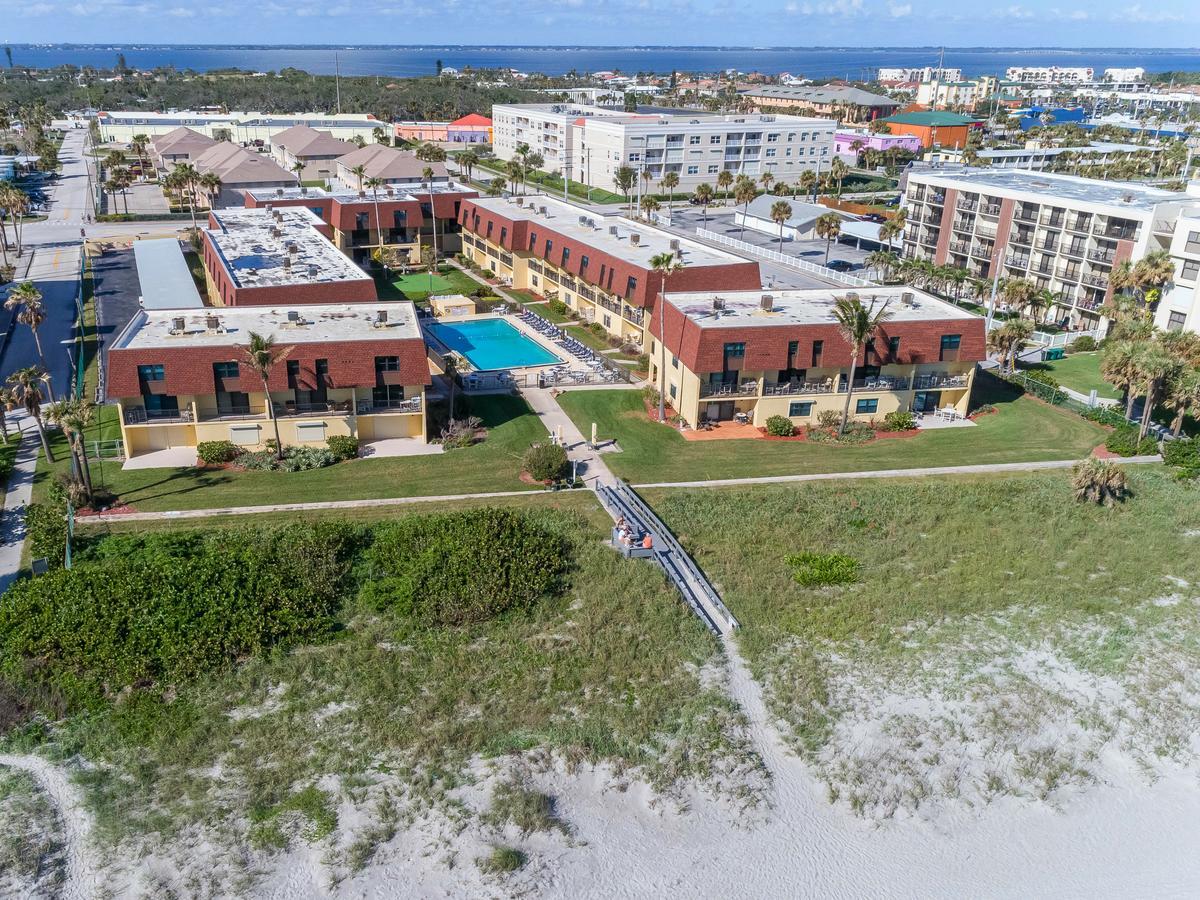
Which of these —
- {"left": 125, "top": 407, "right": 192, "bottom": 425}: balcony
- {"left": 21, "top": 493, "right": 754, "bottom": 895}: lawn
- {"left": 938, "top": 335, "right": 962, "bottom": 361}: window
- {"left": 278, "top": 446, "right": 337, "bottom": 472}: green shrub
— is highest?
{"left": 938, "top": 335, "right": 962, "bottom": 361}: window

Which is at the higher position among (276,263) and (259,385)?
Result: (276,263)

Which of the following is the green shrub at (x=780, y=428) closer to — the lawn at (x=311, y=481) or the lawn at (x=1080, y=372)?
the lawn at (x=311, y=481)

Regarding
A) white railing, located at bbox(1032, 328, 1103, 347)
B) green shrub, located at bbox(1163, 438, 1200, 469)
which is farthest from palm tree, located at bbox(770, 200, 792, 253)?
green shrub, located at bbox(1163, 438, 1200, 469)

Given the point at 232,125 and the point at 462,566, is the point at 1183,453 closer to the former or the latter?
the point at 462,566

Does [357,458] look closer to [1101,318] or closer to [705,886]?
[705,886]

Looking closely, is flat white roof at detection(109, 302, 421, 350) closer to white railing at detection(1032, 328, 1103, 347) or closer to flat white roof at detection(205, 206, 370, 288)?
flat white roof at detection(205, 206, 370, 288)

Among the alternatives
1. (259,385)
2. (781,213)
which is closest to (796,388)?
(259,385)

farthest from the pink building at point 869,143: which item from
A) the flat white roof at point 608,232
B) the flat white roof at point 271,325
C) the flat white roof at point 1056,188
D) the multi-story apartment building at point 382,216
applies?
the flat white roof at point 271,325

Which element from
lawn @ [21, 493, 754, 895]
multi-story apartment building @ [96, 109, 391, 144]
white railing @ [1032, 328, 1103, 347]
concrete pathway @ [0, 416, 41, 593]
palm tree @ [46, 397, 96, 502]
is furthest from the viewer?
multi-story apartment building @ [96, 109, 391, 144]
